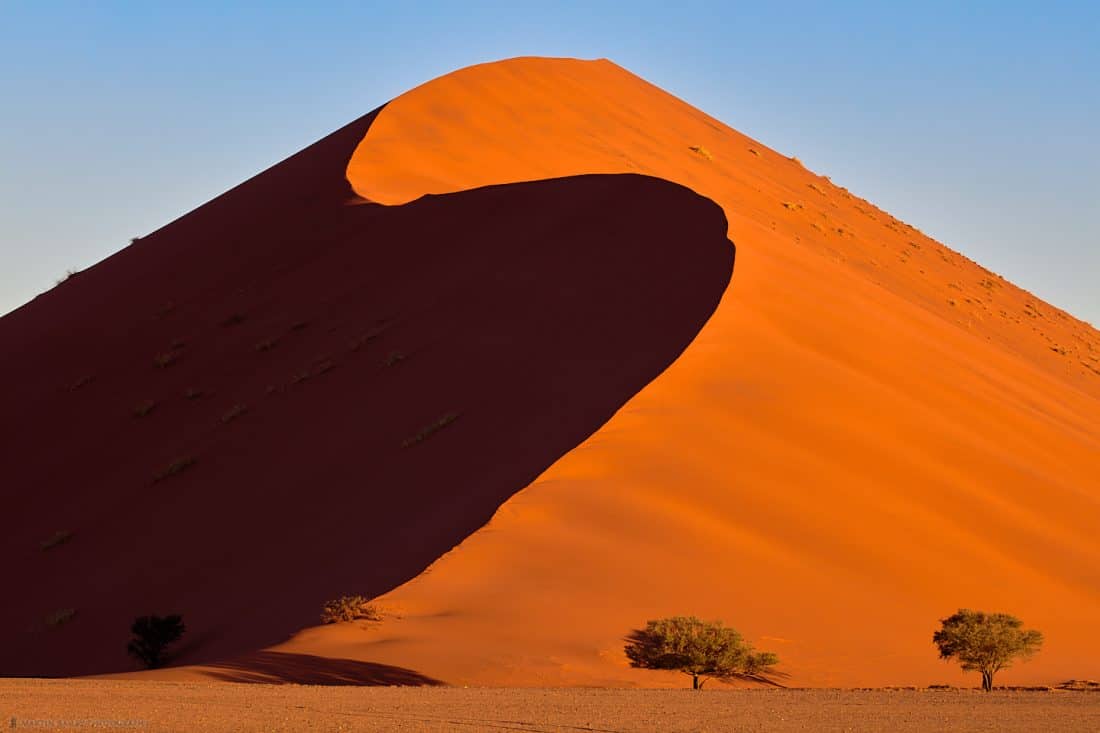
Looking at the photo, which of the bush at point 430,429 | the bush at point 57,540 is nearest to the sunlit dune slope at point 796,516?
the bush at point 430,429

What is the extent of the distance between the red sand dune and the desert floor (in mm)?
1045

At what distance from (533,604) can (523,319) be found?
352 inches

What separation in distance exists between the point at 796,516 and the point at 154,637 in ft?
22.7

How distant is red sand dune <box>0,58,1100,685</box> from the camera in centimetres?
1403

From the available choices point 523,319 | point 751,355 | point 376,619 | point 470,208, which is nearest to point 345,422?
point 523,319

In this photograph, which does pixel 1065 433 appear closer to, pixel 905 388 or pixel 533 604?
pixel 905 388

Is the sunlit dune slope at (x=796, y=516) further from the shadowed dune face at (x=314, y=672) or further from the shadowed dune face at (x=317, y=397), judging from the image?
the shadowed dune face at (x=317, y=397)

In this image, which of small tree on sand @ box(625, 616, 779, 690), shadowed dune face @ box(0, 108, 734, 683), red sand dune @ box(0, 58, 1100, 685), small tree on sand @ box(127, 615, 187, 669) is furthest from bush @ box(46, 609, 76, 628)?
small tree on sand @ box(625, 616, 779, 690)

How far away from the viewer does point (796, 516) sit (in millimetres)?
16000

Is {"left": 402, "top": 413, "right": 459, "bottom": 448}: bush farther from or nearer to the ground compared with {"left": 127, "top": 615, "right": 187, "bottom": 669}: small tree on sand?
farther from the ground

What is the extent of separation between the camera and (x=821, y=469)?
17.1 meters

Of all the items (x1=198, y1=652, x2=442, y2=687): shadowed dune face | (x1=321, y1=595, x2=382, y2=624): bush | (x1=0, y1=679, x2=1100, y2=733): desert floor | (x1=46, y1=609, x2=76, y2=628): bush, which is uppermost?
(x1=46, y1=609, x2=76, y2=628): bush

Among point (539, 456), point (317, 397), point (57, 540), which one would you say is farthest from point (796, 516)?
point (57, 540)

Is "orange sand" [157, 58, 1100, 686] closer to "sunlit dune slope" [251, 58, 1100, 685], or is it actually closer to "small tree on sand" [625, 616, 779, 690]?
"sunlit dune slope" [251, 58, 1100, 685]
